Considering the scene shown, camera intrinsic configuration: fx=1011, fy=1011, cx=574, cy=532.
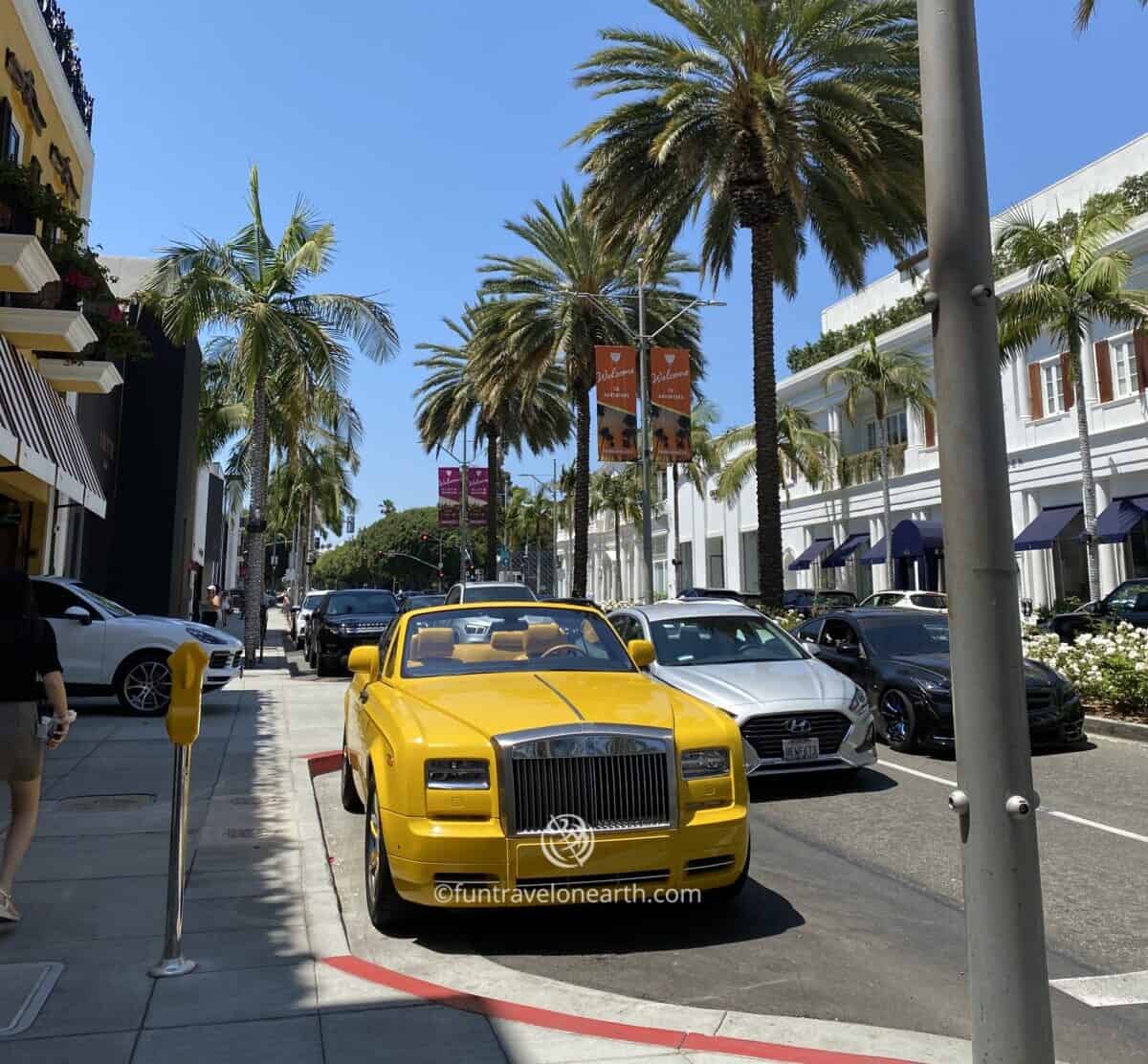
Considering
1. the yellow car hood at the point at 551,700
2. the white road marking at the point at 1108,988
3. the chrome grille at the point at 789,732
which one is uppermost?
the yellow car hood at the point at 551,700

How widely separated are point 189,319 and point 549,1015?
61.3 ft

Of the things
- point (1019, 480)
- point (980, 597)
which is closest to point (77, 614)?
point (980, 597)

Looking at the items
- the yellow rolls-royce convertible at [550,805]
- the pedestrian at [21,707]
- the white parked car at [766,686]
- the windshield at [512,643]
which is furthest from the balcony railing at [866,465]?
the pedestrian at [21,707]

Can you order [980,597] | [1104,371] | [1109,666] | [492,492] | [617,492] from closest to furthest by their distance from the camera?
1. [980,597]
2. [1109,666]
3. [1104,371]
4. [492,492]
5. [617,492]

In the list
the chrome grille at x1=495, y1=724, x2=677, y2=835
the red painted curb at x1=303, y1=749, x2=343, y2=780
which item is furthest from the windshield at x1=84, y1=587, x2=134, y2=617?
the chrome grille at x1=495, y1=724, x2=677, y2=835

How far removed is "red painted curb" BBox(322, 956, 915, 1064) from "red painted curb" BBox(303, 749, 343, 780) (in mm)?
5794

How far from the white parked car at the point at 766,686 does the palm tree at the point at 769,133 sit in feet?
33.2

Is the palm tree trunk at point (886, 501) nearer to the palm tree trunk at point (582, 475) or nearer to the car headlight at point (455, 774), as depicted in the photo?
the palm tree trunk at point (582, 475)

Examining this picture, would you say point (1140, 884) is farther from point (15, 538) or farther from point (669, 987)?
point (15, 538)

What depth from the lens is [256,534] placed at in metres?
22.8

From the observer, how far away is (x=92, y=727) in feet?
40.8

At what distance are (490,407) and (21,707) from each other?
27.0 metres

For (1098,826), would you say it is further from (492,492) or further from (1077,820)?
(492,492)

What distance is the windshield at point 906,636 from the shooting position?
1151 cm
